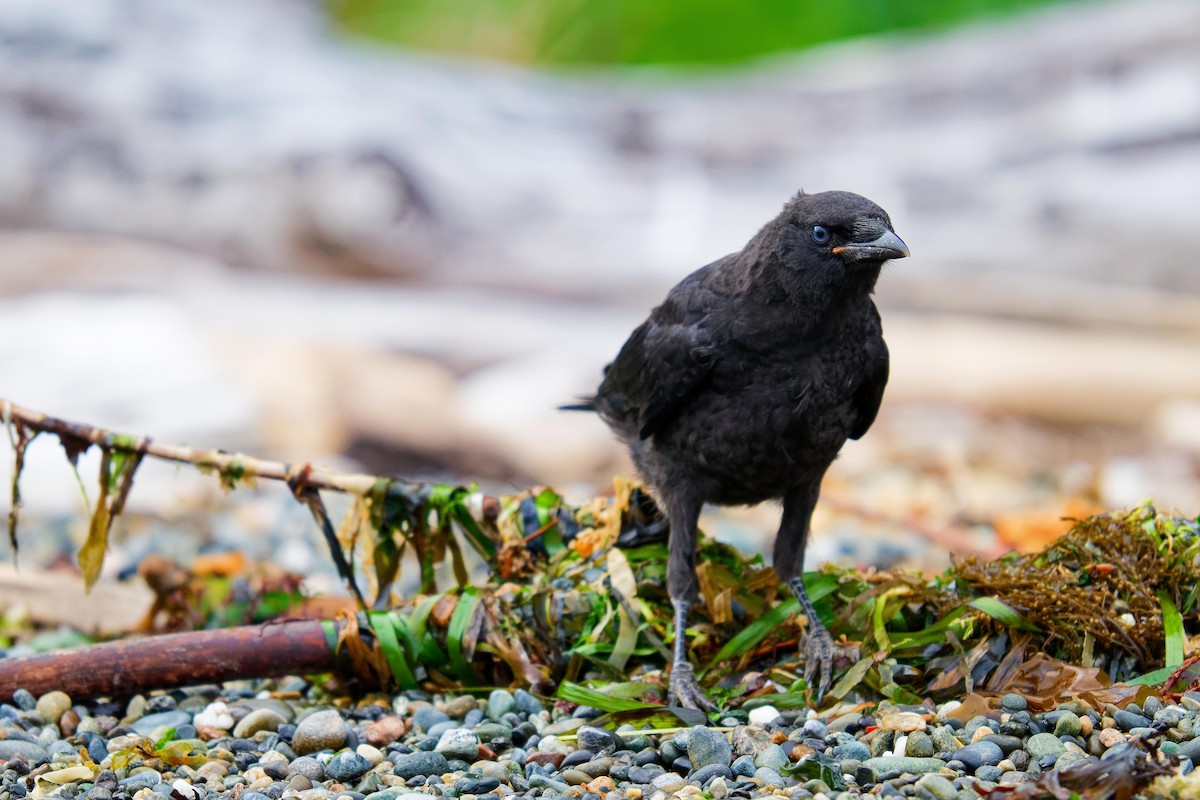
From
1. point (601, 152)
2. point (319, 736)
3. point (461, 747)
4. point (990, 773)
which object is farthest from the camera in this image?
point (601, 152)

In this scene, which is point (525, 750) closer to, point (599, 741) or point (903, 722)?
point (599, 741)

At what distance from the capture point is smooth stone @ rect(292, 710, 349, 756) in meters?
3.23

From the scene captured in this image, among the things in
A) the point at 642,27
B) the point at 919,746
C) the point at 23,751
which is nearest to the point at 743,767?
the point at 919,746

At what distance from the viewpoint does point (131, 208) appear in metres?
7.54

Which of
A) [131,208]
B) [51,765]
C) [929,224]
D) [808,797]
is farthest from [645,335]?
[131,208]

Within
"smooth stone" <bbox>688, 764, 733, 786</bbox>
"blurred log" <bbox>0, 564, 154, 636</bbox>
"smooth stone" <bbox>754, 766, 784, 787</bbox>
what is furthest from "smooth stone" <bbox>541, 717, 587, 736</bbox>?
"blurred log" <bbox>0, 564, 154, 636</bbox>

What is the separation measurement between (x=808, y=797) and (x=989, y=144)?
590cm

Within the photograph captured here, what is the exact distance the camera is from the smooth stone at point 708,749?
9.61ft

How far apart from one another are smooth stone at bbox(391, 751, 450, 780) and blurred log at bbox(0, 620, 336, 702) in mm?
698

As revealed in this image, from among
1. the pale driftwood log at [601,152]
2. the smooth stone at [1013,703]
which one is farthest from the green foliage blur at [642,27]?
the smooth stone at [1013,703]

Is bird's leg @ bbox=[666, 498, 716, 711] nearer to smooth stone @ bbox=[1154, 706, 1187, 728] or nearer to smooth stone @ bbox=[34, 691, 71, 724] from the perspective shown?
smooth stone @ bbox=[1154, 706, 1187, 728]

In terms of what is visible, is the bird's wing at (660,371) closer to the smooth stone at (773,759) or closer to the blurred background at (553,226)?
the smooth stone at (773,759)

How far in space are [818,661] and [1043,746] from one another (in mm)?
833

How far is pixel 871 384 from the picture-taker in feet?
11.8
